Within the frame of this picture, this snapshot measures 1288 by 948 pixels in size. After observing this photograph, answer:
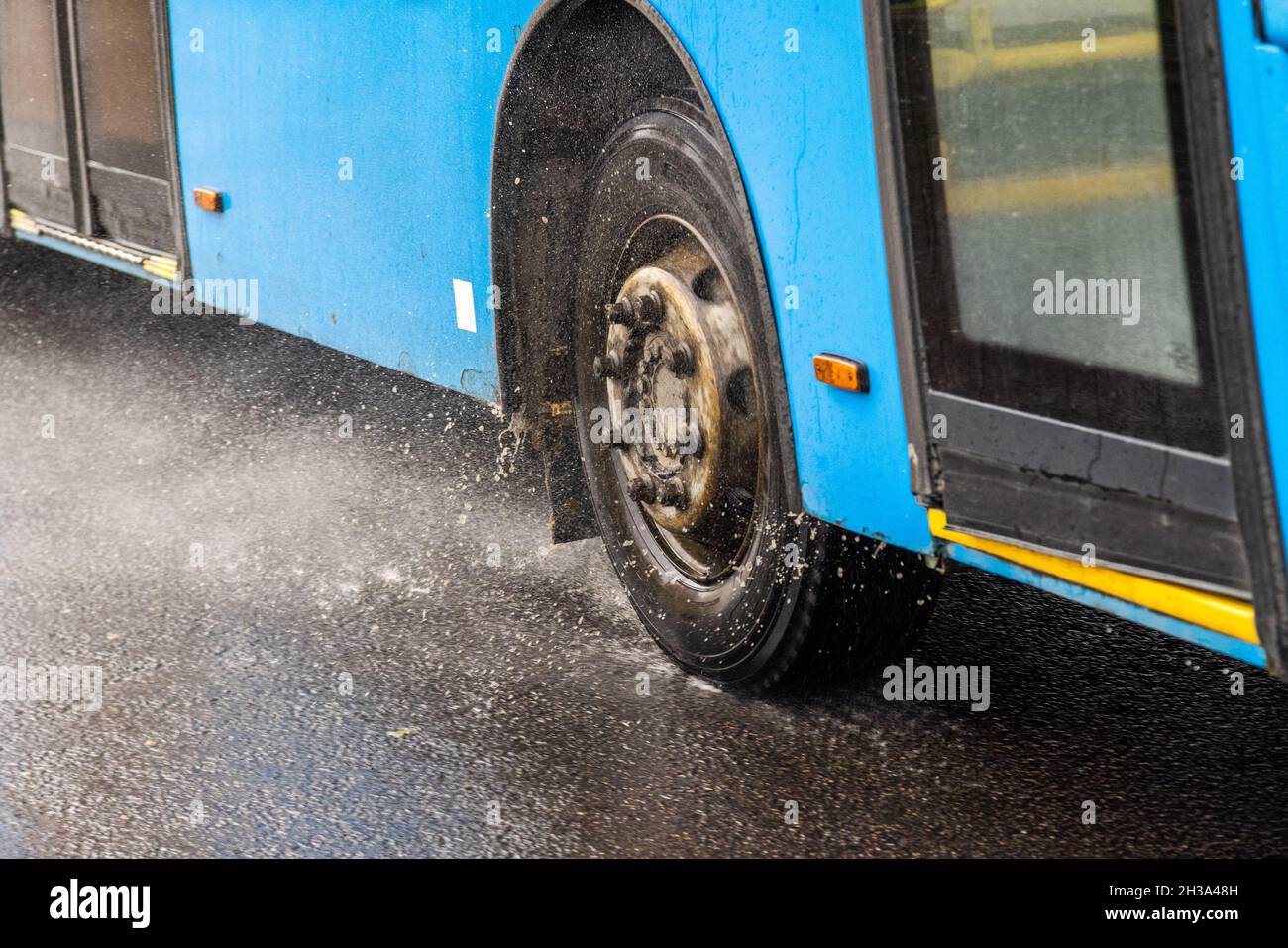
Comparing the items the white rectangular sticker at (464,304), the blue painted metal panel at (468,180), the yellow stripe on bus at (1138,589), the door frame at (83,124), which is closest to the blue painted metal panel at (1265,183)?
the blue painted metal panel at (468,180)

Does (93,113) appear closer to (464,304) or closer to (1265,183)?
(464,304)

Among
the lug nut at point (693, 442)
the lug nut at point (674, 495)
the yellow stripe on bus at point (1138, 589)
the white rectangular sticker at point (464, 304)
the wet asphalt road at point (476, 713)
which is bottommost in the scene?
the wet asphalt road at point (476, 713)

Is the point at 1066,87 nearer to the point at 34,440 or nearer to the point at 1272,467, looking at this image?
the point at 1272,467

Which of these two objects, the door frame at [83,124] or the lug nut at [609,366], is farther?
the door frame at [83,124]

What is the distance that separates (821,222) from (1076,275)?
56 centimetres

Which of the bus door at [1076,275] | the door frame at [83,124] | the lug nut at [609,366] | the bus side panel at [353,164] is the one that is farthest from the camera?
the door frame at [83,124]

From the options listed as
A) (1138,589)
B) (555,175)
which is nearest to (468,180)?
(555,175)

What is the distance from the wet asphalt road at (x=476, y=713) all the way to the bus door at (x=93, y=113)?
932 mm

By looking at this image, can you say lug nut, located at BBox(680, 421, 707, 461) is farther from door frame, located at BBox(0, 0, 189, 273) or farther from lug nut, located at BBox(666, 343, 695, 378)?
door frame, located at BBox(0, 0, 189, 273)

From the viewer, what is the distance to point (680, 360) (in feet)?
11.3

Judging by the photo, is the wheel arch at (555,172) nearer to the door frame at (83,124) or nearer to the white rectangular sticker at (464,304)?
the white rectangular sticker at (464,304)

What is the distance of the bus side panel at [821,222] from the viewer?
8.90 ft

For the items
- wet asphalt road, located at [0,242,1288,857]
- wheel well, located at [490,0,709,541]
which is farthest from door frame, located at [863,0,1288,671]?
wheel well, located at [490,0,709,541]
